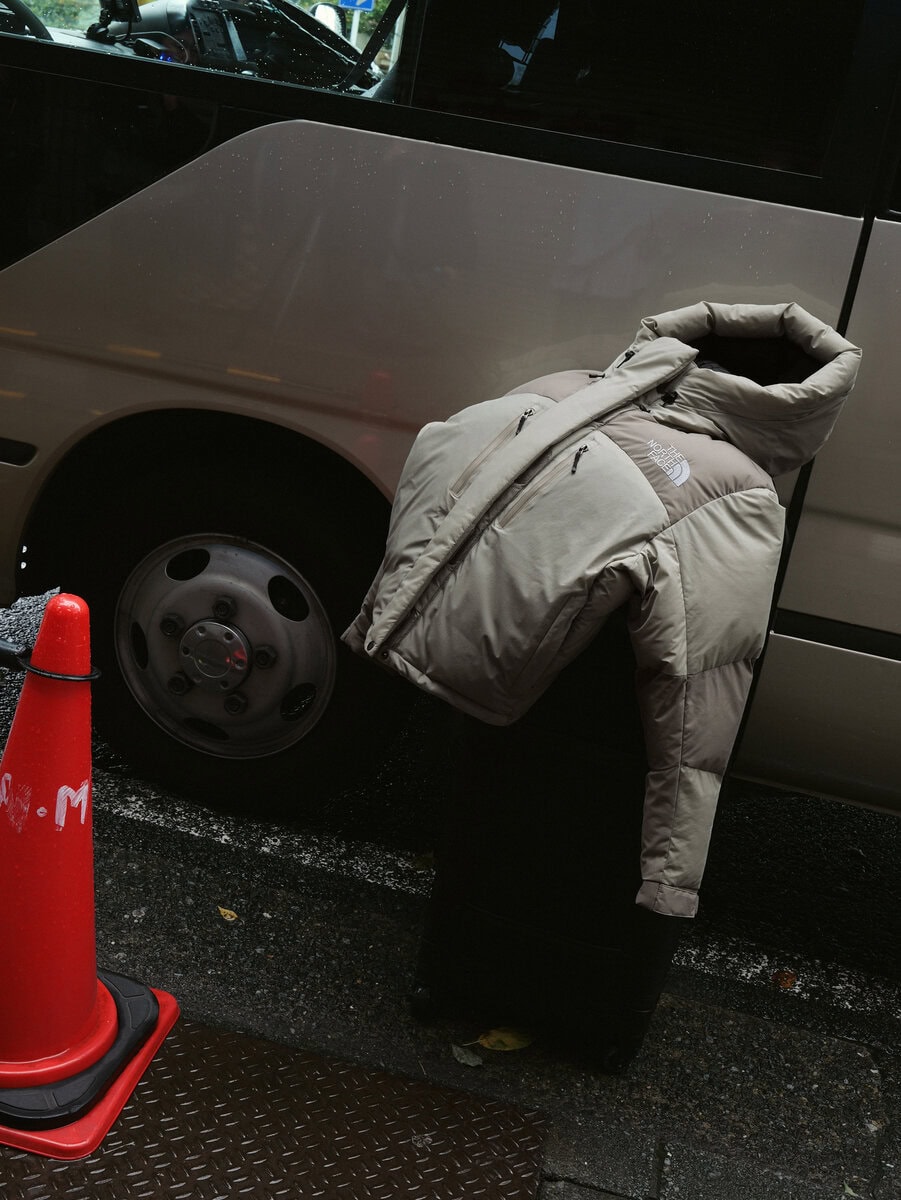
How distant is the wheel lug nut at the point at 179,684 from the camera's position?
3.19 m

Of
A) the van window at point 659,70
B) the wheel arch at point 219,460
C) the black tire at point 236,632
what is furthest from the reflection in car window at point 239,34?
the black tire at point 236,632

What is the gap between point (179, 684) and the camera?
3.19 metres

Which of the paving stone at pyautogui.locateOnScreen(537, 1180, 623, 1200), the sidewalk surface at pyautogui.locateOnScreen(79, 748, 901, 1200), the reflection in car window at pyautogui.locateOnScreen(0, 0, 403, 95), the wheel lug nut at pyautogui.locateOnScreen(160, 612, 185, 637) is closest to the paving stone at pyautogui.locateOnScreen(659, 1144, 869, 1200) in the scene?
the sidewalk surface at pyautogui.locateOnScreen(79, 748, 901, 1200)

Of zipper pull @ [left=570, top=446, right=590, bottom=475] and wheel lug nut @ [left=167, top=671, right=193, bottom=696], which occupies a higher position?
zipper pull @ [left=570, top=446, right=590, bottom=475]

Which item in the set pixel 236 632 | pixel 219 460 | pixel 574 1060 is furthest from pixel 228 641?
pixel 574 1060

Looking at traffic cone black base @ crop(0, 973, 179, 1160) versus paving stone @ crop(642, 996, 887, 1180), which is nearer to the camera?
traffic cone black base @ crop(0, 973, 179, 1160)

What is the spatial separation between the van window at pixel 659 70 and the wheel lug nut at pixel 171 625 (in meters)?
1.39

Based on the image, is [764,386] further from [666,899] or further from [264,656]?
[264,656]

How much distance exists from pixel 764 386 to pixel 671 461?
39 centimetres

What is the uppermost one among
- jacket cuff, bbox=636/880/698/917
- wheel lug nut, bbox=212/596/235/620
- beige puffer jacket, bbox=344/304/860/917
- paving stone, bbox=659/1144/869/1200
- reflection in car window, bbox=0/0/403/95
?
reflection in car window, bbox=0/0/403/95

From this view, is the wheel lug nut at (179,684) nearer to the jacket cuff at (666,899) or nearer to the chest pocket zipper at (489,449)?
the chest pocket zipper at (489,449)

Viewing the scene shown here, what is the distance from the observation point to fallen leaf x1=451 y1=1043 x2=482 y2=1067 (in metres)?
2.57

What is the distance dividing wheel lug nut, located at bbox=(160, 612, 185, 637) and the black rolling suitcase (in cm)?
96

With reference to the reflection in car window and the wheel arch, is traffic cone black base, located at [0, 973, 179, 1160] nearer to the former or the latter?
the wheel arch
